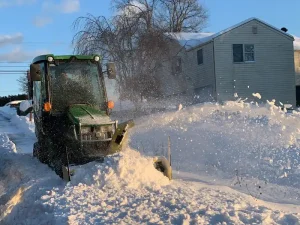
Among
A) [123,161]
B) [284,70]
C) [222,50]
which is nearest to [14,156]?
[123,161]

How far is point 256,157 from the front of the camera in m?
10.8

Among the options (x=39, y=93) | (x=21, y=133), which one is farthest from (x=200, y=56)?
(x=39, y=93)

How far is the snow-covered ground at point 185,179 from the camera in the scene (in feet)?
18.8

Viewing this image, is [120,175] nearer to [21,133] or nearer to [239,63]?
[21,133]

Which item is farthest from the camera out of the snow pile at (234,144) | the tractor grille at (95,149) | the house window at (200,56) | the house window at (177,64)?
the house window at (200,56)

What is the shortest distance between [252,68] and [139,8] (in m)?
8.74

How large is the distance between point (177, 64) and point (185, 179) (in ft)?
69.0

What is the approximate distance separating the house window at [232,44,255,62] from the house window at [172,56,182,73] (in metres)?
4.24

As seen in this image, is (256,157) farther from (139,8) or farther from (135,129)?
(139,8)

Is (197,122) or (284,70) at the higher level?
(284,70)

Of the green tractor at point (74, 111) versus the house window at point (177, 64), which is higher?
the house window at point (177, 64)

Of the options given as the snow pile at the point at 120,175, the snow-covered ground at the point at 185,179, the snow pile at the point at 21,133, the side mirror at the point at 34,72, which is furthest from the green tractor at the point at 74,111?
the snow pile at the point at 21,133

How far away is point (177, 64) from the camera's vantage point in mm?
29500

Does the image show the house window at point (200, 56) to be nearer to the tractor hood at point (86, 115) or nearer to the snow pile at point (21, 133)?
the snow pile at point (21, 133)
